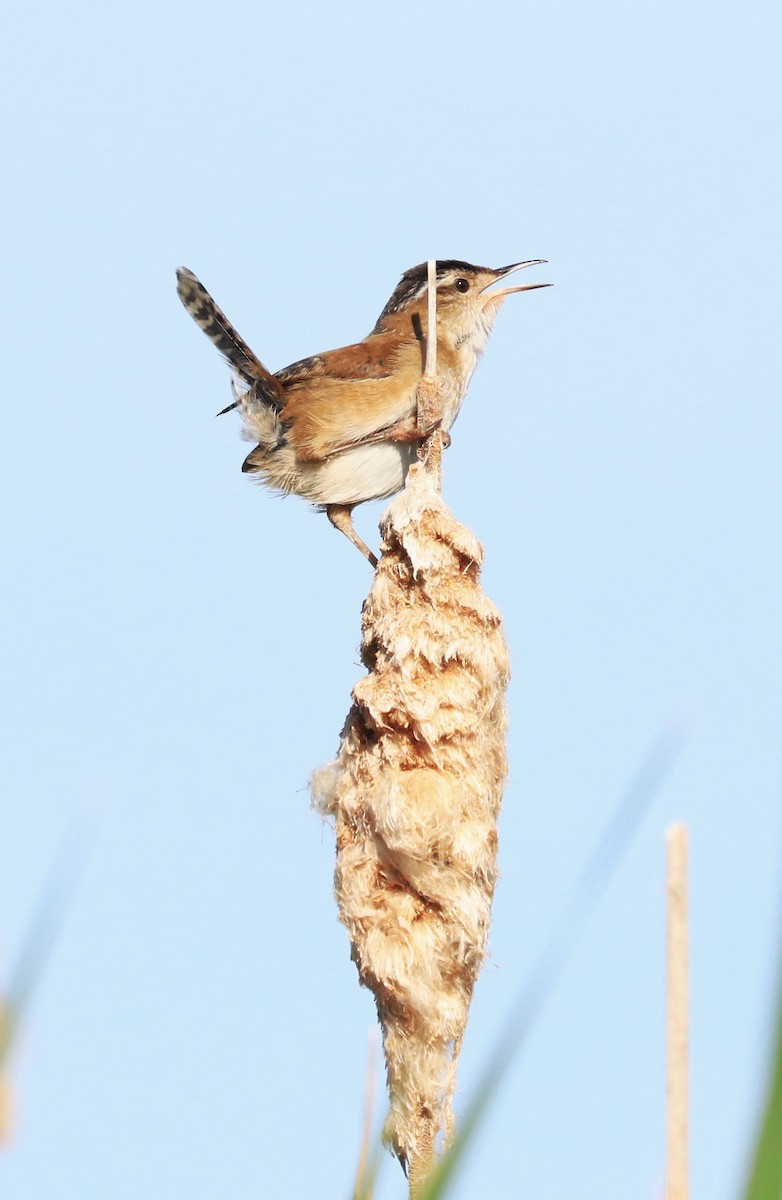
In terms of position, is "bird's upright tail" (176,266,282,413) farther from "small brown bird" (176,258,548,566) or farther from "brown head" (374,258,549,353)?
"brown head" (374,258,549,353)

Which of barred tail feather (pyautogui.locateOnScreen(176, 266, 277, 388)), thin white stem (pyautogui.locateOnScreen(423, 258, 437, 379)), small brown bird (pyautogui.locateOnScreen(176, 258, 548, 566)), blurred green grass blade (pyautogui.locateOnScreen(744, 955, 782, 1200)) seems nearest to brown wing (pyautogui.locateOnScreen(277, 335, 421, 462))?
small brown bird (pyautogui.locateOnScreen(176, 258, 548, 566))

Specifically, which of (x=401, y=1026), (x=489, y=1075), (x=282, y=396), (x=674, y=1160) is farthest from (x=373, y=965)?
(x=282, y=396)

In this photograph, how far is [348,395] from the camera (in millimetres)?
4699

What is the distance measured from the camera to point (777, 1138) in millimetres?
835

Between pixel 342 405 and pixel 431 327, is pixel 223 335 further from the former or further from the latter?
pixel 431 327

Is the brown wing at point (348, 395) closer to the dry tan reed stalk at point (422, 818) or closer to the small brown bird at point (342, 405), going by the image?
the small brown bird at point (342, 405)

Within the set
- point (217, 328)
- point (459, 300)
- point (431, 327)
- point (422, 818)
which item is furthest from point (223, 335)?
point (422, 818)

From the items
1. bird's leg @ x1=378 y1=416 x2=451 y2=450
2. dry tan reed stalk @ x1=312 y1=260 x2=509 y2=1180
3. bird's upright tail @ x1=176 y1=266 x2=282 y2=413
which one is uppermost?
bird's upright tail @ x1=176 y1=266 x2=282 y2=413

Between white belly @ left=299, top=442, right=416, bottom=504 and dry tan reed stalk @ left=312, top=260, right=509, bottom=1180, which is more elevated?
white belly @ left=299, top=442, right=416, bottom=504

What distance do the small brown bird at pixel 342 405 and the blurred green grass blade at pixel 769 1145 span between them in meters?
3.76

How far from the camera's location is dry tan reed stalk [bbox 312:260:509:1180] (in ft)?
7.59

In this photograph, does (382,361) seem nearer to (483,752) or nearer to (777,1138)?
(483,752)

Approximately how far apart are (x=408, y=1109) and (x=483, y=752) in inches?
24.8

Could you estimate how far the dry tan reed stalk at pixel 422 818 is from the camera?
231cm
